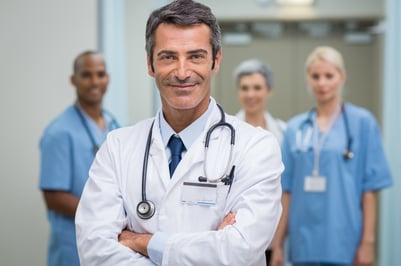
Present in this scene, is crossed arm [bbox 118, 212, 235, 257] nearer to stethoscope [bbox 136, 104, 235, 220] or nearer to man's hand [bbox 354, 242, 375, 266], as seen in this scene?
stethoscope [bbox 136, 104, 235, 220]

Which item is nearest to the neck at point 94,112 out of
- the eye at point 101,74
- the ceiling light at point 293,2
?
the eye at point 101,74

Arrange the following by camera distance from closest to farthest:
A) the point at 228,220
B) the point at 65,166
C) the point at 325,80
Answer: the point at 228,220, the point at 65,166, the point at 325,80

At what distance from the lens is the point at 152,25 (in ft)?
4.55

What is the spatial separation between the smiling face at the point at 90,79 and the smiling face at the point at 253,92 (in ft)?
1.97

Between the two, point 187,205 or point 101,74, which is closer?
point 187,205

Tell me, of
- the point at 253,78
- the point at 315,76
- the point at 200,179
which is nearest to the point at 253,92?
the point at 253,78

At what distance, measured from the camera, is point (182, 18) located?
4.44 ft

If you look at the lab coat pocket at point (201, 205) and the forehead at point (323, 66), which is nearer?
the lab coat pocket at point (201, 205)

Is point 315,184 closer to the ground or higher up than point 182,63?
closer to the ground

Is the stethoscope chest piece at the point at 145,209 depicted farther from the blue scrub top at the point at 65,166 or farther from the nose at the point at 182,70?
the blue scrub top at the point at 65,166

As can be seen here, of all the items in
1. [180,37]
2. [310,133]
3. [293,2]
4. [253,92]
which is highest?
[293,2]

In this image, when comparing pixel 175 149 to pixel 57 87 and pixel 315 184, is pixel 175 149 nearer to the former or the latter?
pixel 315 184

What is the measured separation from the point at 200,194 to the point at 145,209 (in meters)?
0.13

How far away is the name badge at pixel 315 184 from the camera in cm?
242
